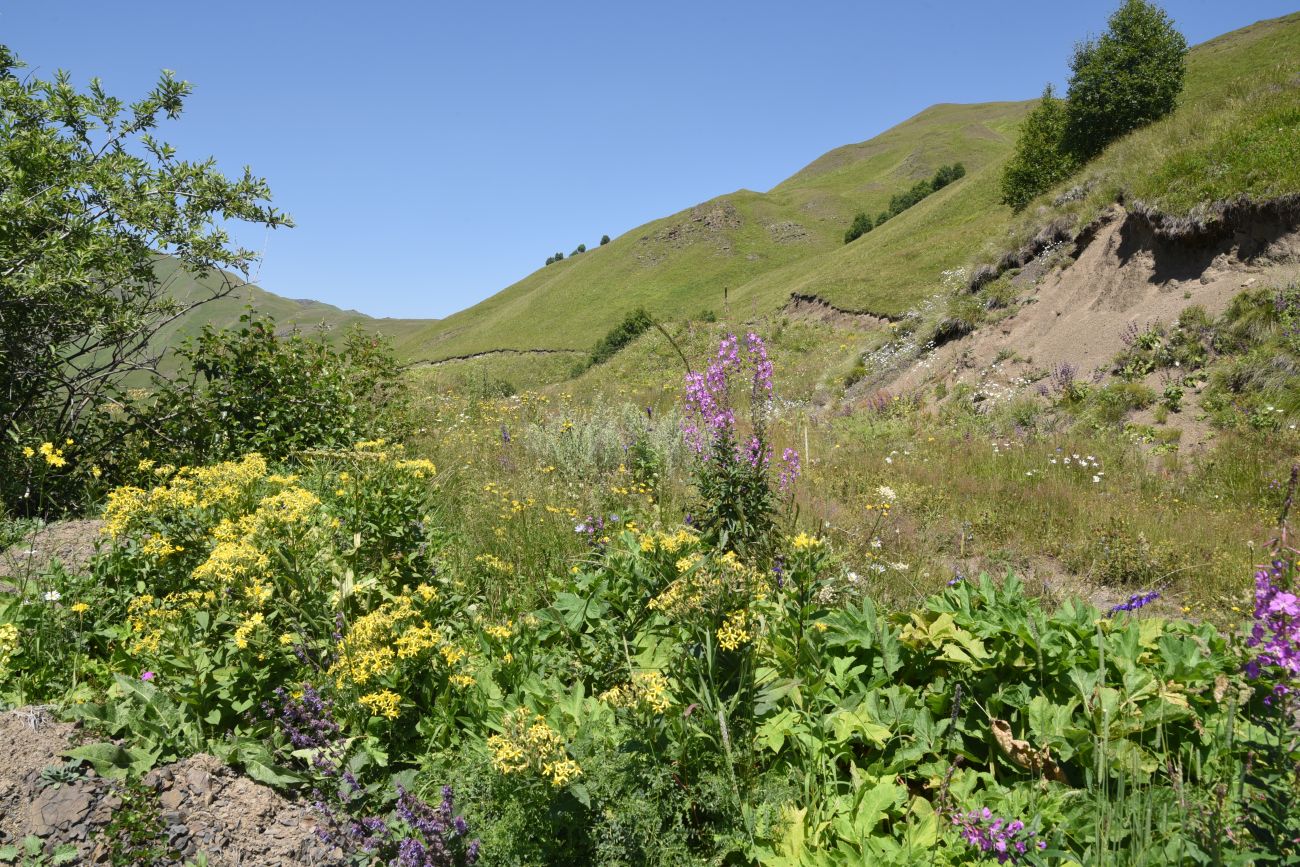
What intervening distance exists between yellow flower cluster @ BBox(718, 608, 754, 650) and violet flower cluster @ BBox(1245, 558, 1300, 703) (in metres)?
1.58

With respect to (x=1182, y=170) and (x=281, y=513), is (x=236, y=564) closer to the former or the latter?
(x=281, y=513)

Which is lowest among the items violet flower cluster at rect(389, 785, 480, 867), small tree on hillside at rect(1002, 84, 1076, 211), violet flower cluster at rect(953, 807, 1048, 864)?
violet flower cluster at rect(953, 807, 1048, 864)

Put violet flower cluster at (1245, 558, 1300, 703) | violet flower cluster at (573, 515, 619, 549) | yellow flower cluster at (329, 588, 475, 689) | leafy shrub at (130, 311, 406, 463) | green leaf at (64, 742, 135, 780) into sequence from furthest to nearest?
leafy shrub at (130, 311, 406, 463) → violet flower cluster at (573, 515, 619, 549) → yellow flower cluster at (329, 588, 475, 689) → green leaf at (64, 742, 135, 780) → violet flower cluster at (1245, 558, 1300, 703)

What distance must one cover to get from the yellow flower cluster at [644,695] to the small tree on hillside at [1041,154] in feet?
93.8

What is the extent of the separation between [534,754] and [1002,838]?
61.5 inches

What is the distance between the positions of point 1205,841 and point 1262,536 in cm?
603

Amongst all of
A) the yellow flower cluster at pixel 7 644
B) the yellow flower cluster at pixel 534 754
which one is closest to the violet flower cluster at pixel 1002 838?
the yellow flower cluster at pixel 534 754

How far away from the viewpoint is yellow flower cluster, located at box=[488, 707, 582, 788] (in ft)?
8.23

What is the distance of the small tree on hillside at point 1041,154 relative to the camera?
25.7 m

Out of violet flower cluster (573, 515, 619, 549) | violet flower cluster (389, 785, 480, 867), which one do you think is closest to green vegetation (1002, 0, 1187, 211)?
violet flower cluster (573, 515, 619, 549)

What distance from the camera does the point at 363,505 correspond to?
438 cm

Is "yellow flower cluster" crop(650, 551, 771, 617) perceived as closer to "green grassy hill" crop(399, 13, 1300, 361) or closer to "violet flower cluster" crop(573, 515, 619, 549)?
"green grassy hill" crop(399, 13, 1300, 361)

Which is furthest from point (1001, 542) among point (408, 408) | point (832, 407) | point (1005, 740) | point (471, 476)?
point (832, 407)

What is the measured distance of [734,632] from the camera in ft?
9.11
